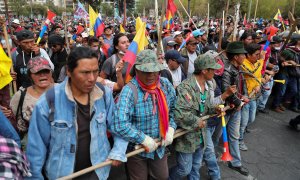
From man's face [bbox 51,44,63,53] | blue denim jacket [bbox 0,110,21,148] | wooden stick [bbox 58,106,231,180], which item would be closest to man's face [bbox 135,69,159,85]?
wooden stick [bbox 58,106,231,180]

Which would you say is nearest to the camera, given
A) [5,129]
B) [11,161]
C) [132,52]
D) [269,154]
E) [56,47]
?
[11,161]

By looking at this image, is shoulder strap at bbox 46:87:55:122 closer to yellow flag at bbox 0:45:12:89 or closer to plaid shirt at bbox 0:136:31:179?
plaid shirt at bbox 0:136:31:179

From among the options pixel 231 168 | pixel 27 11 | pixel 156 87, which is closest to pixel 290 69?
pixel 231 168

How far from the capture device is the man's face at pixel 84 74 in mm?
1912

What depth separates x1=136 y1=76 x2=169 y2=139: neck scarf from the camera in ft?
8.16

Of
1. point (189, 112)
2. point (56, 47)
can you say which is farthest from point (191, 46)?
point (56, 47)

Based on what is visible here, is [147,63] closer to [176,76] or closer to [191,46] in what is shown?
[176,76]

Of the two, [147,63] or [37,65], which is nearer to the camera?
[147,63]

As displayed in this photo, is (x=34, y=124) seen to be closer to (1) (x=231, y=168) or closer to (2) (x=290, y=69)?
(1) (x=231, y=168)

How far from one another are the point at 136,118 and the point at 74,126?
28.0 inches

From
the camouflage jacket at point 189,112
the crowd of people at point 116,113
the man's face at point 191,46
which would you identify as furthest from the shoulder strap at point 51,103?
the man's face at point 191,46

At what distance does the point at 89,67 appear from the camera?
1.93 meters

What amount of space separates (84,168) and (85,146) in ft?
0.80

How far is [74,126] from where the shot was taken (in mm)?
2021
